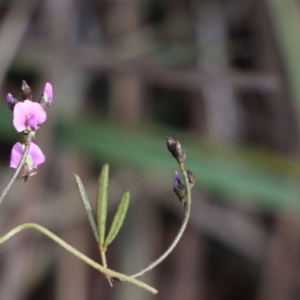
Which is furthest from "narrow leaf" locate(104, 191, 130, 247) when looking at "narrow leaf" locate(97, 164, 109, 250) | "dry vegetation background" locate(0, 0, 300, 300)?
"dry vegetation background" locate(0, 0, 300, 300)

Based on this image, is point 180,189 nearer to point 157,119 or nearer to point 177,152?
point 177,152

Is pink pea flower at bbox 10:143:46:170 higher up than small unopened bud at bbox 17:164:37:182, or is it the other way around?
pink pea flower at bbox 10:143:46:170

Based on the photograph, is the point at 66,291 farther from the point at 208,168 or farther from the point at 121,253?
the point at 208,168

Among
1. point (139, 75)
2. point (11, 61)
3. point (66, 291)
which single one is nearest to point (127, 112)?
point (139, 75)

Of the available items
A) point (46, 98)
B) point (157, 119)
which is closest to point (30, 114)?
point (46, 98)

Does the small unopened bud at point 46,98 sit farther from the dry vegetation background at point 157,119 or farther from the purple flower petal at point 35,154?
the dry vegetation background at point 157,119

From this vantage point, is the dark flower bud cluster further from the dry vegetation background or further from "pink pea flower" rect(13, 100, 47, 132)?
the dry vegetation background
